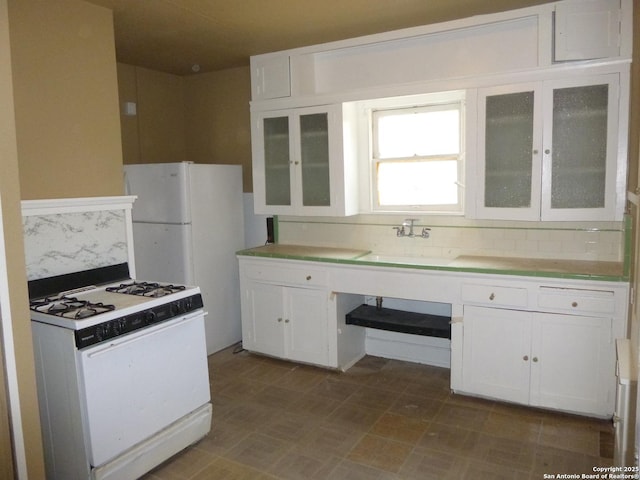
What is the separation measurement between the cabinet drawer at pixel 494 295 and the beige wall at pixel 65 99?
7.61 ft

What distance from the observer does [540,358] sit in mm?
3020

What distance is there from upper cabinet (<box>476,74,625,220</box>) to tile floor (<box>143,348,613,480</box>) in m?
1.29

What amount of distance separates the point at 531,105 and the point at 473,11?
71 cm

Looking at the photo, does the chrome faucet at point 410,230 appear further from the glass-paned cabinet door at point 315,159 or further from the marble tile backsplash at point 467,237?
the glass-paned cabinet door at point 315,159

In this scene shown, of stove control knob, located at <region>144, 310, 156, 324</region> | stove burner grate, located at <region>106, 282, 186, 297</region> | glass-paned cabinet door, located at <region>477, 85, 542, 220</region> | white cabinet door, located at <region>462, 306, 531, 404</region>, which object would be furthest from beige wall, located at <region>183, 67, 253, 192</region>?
white cabinet door, located at <region>462, 306, 531, 404</region>

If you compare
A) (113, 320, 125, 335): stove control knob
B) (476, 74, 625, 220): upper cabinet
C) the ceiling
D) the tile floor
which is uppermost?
the ceiling

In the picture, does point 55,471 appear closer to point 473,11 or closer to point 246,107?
point 246,107

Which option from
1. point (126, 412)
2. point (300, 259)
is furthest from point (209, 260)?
point (126, 412)

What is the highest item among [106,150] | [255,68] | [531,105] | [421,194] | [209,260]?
[255,68]

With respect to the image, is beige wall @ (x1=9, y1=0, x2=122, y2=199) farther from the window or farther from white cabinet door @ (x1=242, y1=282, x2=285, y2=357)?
the window

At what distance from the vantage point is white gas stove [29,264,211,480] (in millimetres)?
2242

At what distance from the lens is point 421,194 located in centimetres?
385

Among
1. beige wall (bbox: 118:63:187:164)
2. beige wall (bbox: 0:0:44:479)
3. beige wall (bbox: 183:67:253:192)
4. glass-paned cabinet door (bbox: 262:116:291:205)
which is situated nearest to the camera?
beige wall (bbox: 0:0:44:479)

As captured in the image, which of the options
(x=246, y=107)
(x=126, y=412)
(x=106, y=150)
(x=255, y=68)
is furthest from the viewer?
(x=246, y=107)
